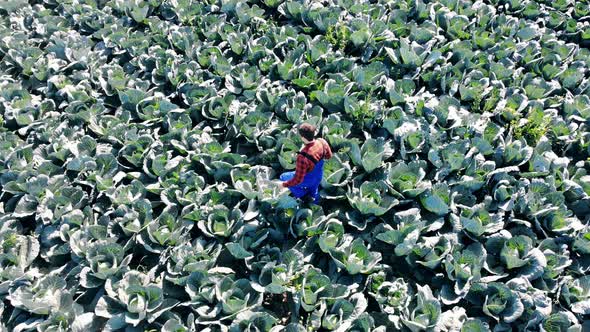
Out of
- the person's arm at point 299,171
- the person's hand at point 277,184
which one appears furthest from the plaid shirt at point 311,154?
the person's hand at point 277,184

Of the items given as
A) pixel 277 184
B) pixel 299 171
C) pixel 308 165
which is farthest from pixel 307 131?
pixel 277 184

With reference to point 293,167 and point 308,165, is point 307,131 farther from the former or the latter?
point 293,167

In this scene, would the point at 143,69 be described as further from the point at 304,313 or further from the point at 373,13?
the point at 304,313

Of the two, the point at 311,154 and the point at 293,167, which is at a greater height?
the point at 311,154

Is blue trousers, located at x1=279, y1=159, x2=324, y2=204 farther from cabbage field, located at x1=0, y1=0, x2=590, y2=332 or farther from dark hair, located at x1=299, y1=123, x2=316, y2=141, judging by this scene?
dark hair, located at x1=299, y1=123, x2=316, y2=141

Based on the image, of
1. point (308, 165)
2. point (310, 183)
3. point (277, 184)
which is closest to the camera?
point (308, 165)
